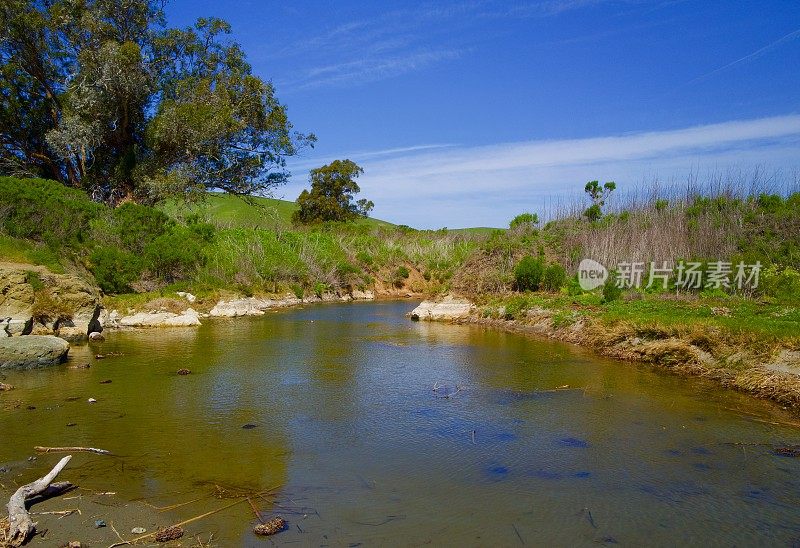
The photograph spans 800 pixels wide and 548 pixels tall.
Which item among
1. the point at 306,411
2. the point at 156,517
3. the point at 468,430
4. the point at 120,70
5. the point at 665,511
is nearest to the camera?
the point at 156,517

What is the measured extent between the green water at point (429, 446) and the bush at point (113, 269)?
370 inches

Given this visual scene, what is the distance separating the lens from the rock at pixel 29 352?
1234 cm

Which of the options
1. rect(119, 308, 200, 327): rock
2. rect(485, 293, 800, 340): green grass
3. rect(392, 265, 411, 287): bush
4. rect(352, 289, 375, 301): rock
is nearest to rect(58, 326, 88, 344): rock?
rect(119, 308, 200, 327): rock

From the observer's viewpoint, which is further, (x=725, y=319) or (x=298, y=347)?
(x=298, y=347)

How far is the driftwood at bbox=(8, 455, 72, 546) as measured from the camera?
5.01 metres

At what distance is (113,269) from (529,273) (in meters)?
16.5

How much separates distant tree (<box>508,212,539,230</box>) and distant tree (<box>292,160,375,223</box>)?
26.8 meters

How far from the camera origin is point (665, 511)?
6066 millimetres

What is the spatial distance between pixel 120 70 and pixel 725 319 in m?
27.9

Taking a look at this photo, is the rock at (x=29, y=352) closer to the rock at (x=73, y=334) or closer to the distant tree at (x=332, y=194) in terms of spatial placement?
the rock at (x=73, y=334)

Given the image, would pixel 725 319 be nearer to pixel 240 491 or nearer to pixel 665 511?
pixel 665 511

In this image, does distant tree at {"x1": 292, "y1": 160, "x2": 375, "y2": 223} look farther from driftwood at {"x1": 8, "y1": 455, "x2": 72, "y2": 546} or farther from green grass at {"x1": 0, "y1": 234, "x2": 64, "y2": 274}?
driftwood at {"x1": 8, "y1": 455, "x2": 72, "y2": 546}

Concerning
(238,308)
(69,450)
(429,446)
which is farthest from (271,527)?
(238,308)

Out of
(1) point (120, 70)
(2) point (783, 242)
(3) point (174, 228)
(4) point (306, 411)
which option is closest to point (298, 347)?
(4) point (306, 411)
